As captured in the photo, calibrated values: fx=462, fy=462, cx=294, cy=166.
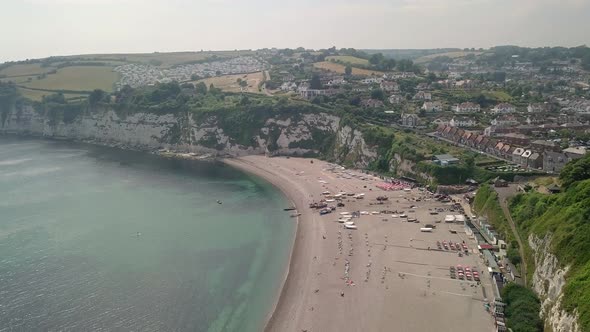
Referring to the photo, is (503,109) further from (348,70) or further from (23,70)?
(23,70)

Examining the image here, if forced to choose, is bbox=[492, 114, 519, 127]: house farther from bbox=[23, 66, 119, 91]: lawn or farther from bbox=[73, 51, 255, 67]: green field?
bbox=[73, 51, 255, 67]: green field

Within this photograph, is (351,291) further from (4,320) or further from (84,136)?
(84,136)

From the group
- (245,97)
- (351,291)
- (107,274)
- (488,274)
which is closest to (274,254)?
(351,291)

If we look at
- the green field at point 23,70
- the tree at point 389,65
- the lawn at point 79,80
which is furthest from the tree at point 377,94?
the green field at point 23,70

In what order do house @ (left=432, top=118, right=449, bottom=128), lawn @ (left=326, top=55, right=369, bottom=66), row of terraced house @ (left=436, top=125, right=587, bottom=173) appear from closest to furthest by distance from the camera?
row of terraced house @ (left=436, top=125, right=587, bottom=173), house @ (left=432, top=118, right=449, bottom=128), lawn @ (left=326, top=55, right=369, bottom=66)

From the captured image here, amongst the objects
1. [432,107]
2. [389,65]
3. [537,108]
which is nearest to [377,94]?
[432,107]

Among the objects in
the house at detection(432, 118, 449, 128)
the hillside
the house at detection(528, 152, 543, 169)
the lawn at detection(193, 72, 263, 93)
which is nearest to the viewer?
the hillside

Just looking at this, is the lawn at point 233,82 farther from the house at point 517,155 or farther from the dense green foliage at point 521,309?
the dense green foliage at point 521,309

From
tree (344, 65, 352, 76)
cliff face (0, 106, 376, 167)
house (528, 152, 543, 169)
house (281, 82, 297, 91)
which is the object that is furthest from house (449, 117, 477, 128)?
tree (344, 65, 352, 76)
